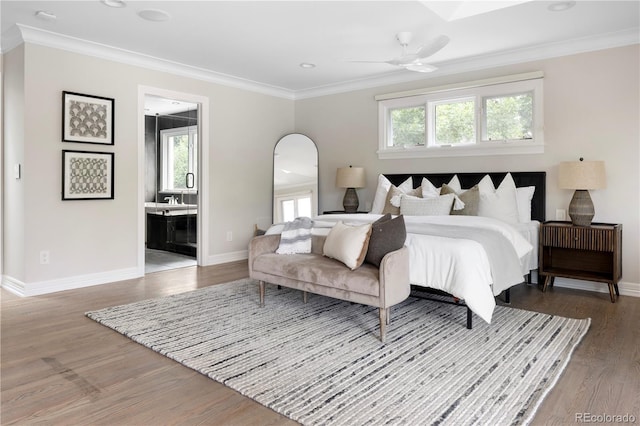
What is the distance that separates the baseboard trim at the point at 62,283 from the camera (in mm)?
4122

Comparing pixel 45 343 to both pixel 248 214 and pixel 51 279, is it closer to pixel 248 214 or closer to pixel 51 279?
pixel 51 279

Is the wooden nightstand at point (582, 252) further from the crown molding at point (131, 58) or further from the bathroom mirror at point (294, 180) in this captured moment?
the crown molding at point (131, 58)

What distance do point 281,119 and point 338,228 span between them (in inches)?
147

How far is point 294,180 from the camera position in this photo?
21.3 ft

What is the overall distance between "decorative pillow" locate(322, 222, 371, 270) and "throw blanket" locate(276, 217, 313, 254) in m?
0.46

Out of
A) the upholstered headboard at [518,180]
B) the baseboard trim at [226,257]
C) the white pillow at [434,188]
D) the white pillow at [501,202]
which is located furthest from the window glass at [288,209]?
the white pillow at [501,202]

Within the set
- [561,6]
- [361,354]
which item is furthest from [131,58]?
[561,6]


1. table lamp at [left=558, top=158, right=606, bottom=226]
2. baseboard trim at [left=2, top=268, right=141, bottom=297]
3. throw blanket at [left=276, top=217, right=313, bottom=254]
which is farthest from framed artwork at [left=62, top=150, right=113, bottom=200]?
table lamp at [left=558, top=158, right=606, bottom=226]

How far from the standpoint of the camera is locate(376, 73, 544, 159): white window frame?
4605 millimetres

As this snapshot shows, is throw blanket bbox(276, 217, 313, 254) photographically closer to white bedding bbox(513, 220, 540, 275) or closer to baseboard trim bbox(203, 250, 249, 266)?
white bedding bbox(513, 220, 540, 275)

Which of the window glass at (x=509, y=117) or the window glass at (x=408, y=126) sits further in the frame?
the window glass at (x=408, y=126)

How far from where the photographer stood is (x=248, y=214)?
6281 mm

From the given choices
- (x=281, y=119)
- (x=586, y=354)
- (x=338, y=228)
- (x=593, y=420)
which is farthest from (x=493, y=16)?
(x=281, y=119)

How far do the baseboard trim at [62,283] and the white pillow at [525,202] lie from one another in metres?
4.38
